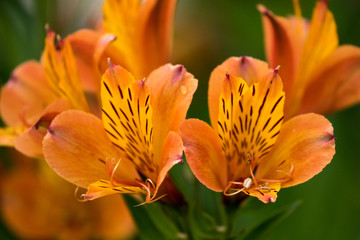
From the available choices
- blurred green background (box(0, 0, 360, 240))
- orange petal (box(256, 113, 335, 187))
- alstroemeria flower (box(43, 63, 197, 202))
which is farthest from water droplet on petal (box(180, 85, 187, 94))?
blurred green background (box(0, 0, 360, 240))

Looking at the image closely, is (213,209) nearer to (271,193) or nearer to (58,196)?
(58,196)

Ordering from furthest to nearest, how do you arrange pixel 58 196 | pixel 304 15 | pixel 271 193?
pixel 304 15
pixel 58 196
pixel 271 193

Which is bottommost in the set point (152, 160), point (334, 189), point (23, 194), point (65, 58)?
point (334, 189)

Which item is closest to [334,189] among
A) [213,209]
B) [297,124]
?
[213,209]

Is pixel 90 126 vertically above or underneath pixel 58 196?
above

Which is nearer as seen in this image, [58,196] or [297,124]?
[297,124]

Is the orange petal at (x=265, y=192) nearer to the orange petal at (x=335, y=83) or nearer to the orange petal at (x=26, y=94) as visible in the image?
the orange petal at (x=335, y=83)
